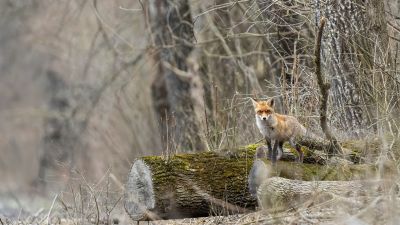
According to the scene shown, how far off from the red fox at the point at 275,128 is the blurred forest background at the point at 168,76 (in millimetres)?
661

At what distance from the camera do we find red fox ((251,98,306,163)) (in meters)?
12.3

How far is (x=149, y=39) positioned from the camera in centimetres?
2378

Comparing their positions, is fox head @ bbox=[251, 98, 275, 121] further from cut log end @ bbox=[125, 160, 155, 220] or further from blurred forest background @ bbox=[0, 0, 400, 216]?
cut log end @ bbox=[125, 160, 155, 220]

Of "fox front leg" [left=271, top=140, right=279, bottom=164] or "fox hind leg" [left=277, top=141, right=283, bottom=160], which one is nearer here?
"fox front leg" [left=271, top=140, right=279, bottom=164]

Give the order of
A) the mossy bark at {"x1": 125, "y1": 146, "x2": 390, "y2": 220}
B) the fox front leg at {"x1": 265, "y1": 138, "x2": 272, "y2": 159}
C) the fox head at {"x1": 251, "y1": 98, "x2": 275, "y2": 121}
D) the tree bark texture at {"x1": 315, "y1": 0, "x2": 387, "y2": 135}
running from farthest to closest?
the tree bark texture at {"x1": 315, "y1": 0, "x2": 387, "y2": 135} → the fox front leg at {"x1": 265, "y1": 138, "x2": 272, "y2": 159} → the fox head at {"x1": 251, "y1": 98, "x2": 275, "y2": 121} → the mossy bark at {"x1": 125, "y1": 146, "x2": 390, "y2": 220}

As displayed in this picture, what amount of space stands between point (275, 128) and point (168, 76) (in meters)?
11.6

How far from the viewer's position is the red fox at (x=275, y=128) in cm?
1232

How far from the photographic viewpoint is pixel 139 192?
12344 mm

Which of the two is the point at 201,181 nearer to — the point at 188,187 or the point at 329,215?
the point at 188,187

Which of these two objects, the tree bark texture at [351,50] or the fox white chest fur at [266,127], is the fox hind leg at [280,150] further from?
the tree bark texture at [351,50]

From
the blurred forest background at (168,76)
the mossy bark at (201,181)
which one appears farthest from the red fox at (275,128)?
the blurred forest background at (168,76)

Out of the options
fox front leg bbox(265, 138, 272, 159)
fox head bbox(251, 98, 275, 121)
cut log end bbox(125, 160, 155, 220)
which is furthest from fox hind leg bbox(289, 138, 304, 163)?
cut log end bbox(125, 160, 155, 220)

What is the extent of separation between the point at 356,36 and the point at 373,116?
1.52 metres

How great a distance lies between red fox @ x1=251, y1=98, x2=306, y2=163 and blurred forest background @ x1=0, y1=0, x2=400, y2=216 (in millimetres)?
661
